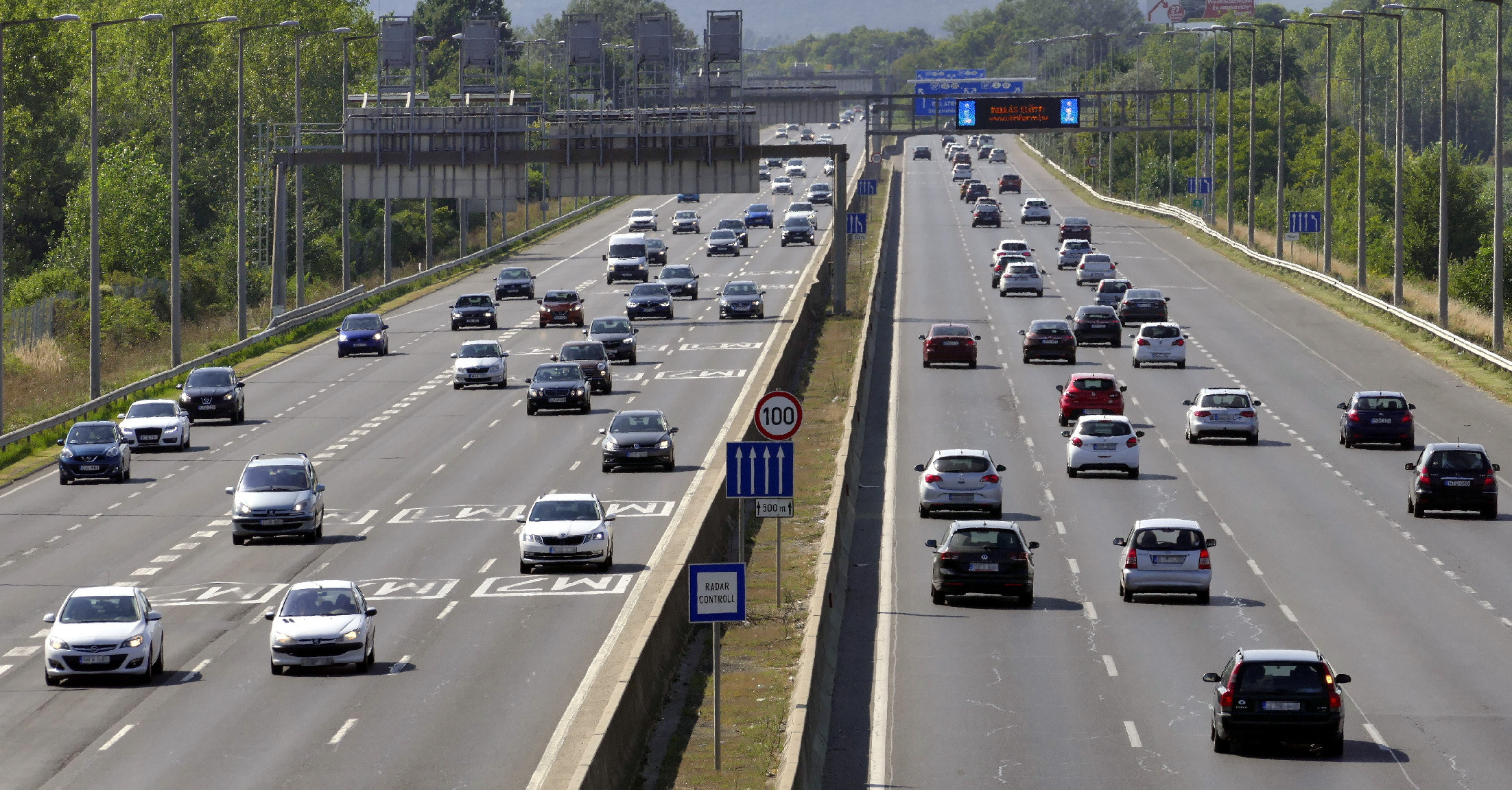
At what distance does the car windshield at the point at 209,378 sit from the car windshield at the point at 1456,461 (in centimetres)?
3044

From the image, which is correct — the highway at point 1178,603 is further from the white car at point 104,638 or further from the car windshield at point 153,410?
the car windshield at point 153,410

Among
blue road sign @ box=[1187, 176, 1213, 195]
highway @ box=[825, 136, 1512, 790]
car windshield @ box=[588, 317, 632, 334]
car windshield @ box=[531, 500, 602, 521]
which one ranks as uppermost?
blue road sign @ box=[1187, 176, 1213, 195]

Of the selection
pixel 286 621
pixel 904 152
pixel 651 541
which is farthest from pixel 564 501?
pixel 904 152

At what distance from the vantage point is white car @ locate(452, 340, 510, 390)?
6122 centimetres

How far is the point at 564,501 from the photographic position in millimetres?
35500

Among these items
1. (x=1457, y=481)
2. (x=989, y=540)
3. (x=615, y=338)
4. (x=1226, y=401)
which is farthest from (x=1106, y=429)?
(x=615, y=338)

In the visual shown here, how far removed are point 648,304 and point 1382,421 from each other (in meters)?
35.5

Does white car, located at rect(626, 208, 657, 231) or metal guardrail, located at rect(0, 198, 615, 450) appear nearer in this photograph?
metal guardrail, located at rect(0, 198, 615, 450)

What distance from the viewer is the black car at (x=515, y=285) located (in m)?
→ 88.7

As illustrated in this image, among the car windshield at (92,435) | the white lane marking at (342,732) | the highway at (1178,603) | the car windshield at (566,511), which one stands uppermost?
the car windshield at (92,435)

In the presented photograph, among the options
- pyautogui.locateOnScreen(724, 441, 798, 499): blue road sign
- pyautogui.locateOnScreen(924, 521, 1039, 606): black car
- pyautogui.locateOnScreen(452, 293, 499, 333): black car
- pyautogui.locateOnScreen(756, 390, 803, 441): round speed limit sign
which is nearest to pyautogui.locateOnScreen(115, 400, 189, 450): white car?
pyautogui.locateOnScreen(452, 293, 499, 333): black car

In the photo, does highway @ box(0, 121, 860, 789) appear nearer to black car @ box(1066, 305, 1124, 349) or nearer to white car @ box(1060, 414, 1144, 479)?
white car @ box(1060, 414, 1144, 479)

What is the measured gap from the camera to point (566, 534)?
114ft

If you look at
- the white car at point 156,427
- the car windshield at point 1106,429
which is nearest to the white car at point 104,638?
the car windshield at point 1106,429
